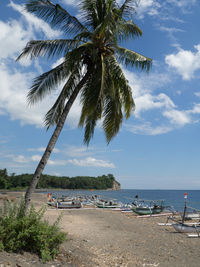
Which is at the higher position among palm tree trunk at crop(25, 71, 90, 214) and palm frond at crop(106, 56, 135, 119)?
palm frond at crop(106, 56, 135, 119)

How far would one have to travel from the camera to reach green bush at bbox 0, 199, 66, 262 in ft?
18.7

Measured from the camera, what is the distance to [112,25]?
28.7 ft

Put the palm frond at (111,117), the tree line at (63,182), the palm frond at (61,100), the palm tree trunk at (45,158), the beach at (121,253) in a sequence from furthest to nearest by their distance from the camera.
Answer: the tree line at (63,182) < the palm frond at (111,117) < the palm frond at (61,100) < the palm tree trunk at (45,158) < the beach at (121,253)

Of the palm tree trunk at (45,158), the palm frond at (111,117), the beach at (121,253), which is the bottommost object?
the beach at (121,253)

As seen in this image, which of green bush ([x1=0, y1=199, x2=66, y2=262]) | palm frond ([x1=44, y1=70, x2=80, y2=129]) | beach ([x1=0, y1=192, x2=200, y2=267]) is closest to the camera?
green bush ([x1=0, y1=199, x2=66, y2=262])

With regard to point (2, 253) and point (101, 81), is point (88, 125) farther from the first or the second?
point (2, 253)

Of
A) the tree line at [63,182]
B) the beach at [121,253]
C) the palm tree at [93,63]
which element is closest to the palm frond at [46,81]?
the palm tree at [93,63]

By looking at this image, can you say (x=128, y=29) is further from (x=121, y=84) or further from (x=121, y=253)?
(x=121, y=253)

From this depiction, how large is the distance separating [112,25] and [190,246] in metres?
9.41

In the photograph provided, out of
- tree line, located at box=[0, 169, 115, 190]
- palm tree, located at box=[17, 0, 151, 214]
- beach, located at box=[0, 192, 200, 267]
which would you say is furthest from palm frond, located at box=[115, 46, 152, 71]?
tree line, located at box=[0, 169, 115, 190]

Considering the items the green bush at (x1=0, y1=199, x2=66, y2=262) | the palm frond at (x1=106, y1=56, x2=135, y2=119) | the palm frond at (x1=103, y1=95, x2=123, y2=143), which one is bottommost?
the green bush at (x1=0, y1=199, x2=66, y2=262)

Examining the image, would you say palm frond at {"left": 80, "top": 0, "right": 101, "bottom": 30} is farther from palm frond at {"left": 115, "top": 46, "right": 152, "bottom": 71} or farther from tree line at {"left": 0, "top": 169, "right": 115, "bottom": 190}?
tree line at {"left": 0, "top": 169, "right": 115, "bottom": 190}

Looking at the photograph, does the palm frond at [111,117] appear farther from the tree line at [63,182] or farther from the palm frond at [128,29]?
the tree line at [63,182]

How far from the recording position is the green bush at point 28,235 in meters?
5.71
